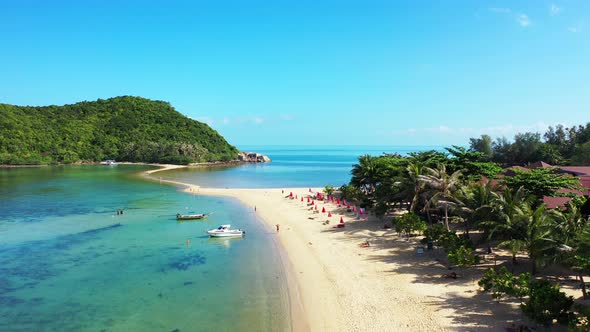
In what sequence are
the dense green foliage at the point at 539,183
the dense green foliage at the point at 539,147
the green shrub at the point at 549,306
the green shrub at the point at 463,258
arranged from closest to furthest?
the green shrub at the point at 549,306, the green shrub at the point at 463,258, the dense green foliage at the point at 539,183, the dense green foliage at the point at 539,147

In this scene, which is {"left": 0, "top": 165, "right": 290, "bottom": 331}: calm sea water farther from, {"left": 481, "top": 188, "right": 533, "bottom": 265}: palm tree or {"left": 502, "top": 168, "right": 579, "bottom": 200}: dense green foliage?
{"left": 502, "top": 168, "right": 579, "bottom": 200}: dense green foliage

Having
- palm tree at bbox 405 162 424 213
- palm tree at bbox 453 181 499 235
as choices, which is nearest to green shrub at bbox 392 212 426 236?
palm tree at bbox 405 162 424 213

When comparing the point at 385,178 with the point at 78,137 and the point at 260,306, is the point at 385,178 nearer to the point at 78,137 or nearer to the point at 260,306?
the point at 260,306

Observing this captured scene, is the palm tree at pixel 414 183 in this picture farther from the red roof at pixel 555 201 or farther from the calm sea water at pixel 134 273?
the calm sea water at pixel 134 273

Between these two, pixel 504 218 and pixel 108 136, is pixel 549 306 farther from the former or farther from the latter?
pixel 108 136

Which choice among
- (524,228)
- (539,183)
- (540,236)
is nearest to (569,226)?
(540,236)

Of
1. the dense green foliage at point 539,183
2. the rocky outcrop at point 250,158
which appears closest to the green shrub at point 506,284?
the dense green foliage at point 539,183

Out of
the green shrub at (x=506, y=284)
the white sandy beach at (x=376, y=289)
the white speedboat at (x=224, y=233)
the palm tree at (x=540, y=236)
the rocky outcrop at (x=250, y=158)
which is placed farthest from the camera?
the rocky outcrop at (x=250, y=158)
